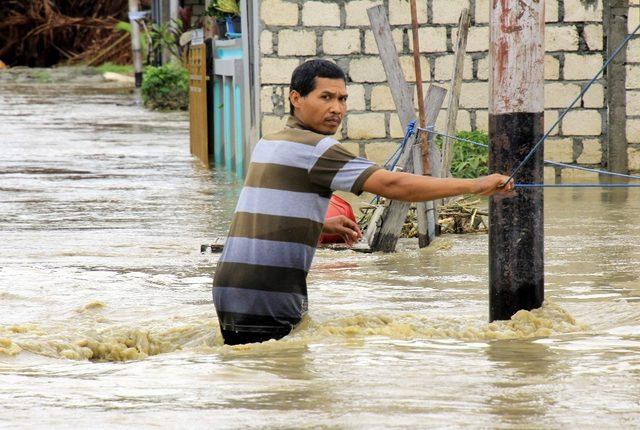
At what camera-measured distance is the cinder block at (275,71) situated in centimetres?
1316

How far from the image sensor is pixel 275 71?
13180 mm

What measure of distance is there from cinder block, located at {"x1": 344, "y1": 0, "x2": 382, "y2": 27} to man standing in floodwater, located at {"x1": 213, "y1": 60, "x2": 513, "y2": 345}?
8.00 metres

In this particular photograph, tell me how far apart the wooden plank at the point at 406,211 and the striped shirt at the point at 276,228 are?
3.43m

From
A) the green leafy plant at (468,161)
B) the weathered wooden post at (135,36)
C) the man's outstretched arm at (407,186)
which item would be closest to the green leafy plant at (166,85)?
the weathered wooden post at (135,36)

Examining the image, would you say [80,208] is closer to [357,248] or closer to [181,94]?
[357,248]

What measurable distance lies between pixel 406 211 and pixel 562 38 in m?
5.15

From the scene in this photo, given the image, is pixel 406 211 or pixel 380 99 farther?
pixel 380 99

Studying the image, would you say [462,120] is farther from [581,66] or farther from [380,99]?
[581,66]

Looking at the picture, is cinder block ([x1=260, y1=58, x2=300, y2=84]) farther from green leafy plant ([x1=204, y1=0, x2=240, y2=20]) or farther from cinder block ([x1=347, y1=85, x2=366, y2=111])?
green leafy plant ([x1=204, y1=0, x2=240, y2=20])

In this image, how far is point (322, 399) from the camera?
430 centimetres

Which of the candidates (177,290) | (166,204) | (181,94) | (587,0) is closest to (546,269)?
(177,290)

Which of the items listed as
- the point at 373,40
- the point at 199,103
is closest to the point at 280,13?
the point at 373,40

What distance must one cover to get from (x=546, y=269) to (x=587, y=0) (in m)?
6.03

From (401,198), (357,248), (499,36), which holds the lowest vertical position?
(357,248)
